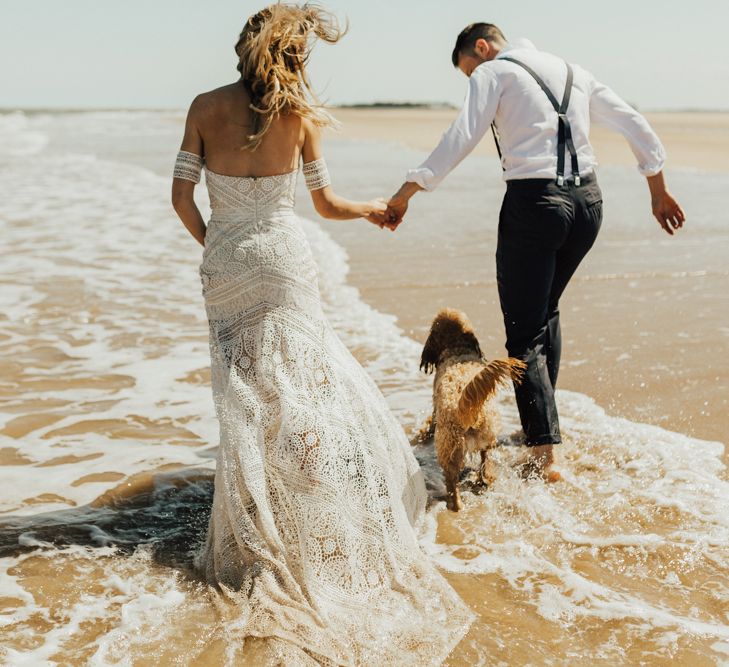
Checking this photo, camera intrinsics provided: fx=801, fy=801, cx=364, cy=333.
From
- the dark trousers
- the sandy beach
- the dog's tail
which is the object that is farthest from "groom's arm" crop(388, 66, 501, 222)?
the dog's tail

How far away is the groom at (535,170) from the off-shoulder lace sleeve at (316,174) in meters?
0.62

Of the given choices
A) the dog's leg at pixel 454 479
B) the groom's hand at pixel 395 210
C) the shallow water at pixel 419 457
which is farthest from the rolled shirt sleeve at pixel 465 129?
the shallow water at pixel 419 457

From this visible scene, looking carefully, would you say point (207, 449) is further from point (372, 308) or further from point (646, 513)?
point (372, 308)

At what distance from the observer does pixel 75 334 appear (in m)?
7.68

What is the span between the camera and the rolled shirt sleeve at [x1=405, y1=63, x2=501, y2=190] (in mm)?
4426

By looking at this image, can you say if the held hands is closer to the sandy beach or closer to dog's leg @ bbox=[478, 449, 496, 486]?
the sandy beach

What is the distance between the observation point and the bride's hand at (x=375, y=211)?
4.41 m

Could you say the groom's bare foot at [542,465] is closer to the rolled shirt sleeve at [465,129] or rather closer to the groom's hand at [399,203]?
the groom's hand at [399,203]

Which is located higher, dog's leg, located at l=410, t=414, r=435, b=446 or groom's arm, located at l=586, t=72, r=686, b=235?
groom's arm, located at l=586, t=72, r=686, b=235

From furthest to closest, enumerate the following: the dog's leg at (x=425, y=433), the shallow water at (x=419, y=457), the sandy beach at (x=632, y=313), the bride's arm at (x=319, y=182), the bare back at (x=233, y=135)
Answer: the sandy beach at (x=632, y=313) < the dog's leg at (x=425, y=433) < the bride's arm at (x=319, y=182) < the bare back at (x=233, y=135) < the shallow water at (x=419, y=457)

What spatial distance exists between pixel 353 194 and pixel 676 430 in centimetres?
1106

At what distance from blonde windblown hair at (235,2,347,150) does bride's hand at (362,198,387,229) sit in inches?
28.8

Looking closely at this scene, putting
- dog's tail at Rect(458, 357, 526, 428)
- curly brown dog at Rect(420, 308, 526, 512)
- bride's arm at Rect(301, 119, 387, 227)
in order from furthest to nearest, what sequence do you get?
curly brown dog at Rect(420, 308, 526, 512) → dog's tail at Rect(458, 357, 526, 428) → bride's arm at Rect(301, 119, 387, 227)

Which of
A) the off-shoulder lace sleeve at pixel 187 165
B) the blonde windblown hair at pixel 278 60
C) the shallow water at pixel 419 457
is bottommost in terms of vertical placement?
the shallow water at pixel 419 457
